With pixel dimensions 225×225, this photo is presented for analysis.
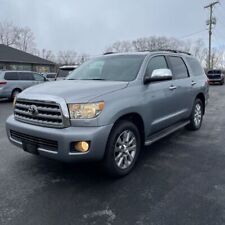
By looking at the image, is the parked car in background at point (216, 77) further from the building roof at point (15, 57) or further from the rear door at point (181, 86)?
the rear door at point (181, 86)

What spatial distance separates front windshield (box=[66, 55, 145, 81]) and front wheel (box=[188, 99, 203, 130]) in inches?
94.4

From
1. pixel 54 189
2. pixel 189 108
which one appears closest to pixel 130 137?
pixel 54 189

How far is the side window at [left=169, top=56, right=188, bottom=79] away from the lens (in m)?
5.14

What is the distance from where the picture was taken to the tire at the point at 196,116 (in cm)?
611

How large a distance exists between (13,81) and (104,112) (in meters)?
12.1

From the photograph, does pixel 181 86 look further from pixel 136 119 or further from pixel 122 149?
pixel 122 149

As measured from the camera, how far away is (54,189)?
132 inches

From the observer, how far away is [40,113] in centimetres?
335

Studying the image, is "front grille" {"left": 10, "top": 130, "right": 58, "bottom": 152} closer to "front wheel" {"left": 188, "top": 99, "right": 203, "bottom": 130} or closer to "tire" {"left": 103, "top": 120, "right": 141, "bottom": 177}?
"tire" {"left": 103, "top": 120, "right": 141, "bottom": 177}

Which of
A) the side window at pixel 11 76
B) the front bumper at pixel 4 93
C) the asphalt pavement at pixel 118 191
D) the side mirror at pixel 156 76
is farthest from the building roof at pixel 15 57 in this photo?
the side mirror at pixel 156 76

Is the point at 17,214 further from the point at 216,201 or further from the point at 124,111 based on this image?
the point at 216,201

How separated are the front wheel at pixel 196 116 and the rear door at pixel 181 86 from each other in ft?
1.64

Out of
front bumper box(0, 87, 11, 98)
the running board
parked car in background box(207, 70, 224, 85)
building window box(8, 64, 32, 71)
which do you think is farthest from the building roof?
the running board

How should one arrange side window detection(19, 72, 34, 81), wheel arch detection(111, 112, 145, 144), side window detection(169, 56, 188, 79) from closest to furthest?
wheel arch detection(111, 112, 145, 144) < side window detection(169, 56, 188, 79) < side window detection(19, 72, 34, 81)
